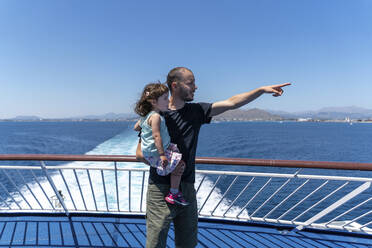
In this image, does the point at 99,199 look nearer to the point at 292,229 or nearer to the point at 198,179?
the point at 198,179

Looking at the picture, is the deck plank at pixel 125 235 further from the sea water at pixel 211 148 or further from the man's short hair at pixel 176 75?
the man's short hair at pixel 176 75

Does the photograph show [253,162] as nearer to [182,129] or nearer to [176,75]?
[182,129]

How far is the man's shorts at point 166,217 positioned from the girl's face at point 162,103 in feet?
1.50

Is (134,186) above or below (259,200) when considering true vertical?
above

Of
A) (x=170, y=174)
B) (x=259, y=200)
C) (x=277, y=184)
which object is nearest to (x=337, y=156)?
Result: (x=277, y=184)

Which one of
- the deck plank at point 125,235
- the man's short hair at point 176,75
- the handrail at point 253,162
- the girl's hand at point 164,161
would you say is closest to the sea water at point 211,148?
the deck plank at point 125,235

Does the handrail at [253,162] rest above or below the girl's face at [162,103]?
below

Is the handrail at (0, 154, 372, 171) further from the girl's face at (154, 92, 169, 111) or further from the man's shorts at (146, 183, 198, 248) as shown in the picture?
the girl's face at (154, 92, 169, 111)

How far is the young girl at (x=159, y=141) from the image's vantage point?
1233mm

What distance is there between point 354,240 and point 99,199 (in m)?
6.24

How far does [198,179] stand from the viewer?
28.7 ft

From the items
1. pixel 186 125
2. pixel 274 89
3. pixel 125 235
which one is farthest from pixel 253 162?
pixel 125 235

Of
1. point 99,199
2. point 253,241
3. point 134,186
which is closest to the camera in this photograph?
point 253,241

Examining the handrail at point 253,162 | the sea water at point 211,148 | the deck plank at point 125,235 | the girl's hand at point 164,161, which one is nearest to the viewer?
the girl's hand at point 164,161
